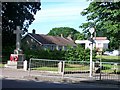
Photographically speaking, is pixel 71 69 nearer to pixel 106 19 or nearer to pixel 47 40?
pixel 106 19

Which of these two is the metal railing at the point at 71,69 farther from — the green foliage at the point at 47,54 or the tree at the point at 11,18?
the tree at the point at 11,18

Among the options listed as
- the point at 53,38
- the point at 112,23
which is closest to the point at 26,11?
the point at 112,23

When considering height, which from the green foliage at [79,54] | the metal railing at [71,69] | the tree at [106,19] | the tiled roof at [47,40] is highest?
the tiled roof at [47,40]

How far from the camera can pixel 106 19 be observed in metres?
30.5

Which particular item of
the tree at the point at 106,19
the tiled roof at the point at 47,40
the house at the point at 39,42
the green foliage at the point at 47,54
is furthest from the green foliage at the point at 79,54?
the tiled roof at the point at 47,40

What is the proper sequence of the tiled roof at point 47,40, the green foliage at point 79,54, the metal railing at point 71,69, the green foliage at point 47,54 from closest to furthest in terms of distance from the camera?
1. the metal railing at point 71,69
2. the green foliage at point 79,54
3. the green foliage at point 47,54
4. the tiled roof at point 47,40

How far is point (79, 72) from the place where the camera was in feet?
86.9

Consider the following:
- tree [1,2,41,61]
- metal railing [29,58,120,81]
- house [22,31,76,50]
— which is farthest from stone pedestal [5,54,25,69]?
house [22,31,76,50]

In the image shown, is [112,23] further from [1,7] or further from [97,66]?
[1,7]

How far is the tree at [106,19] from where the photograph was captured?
2925cm

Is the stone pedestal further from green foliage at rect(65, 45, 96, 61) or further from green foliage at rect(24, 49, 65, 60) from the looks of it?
green foliage at rect(24, 49, 65, 60)

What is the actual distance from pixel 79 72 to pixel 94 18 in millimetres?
6394

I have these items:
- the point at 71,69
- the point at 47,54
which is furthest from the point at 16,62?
the point at 47,54

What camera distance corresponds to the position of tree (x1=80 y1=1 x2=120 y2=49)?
29.3 m
